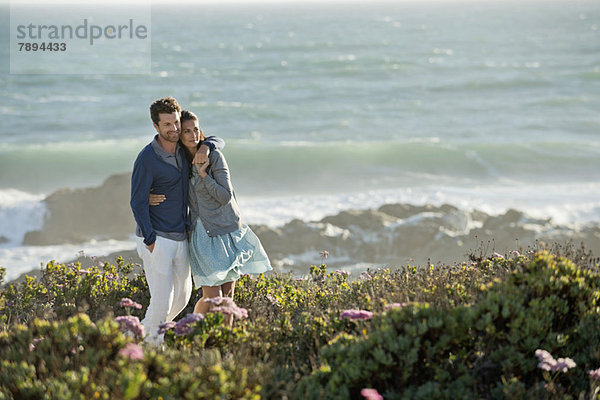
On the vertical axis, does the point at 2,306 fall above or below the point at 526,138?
below

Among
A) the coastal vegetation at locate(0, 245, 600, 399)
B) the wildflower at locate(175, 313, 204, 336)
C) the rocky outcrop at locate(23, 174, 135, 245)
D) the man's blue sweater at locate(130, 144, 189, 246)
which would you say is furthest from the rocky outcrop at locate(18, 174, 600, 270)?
the wildflower at locate(175, 313, 204, 336)

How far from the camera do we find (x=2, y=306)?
6125 millimetres

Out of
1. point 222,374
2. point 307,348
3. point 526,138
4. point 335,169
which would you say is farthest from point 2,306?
point 526,138

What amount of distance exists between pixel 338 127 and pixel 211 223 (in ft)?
97.7

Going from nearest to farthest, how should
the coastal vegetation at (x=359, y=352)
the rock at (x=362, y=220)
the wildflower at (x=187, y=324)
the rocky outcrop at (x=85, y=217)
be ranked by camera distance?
1. the coastal vegetation at (x=359, y=352)
2. the wildflower at (x=187, y=324)
3. the rock at (x=362, y=220)
4. the rocky outcrop at (x=85, y=217)

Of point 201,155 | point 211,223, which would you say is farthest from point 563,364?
point 201,155

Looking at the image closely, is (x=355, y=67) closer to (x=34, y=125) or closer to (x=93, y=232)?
(x=34, y=125)

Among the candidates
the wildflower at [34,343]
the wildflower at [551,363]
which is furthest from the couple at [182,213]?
the wildflower at [551,363]

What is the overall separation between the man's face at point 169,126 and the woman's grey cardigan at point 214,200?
0.31m

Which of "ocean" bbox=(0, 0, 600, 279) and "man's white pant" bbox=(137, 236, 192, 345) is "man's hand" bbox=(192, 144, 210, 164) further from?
"ocean" bbox=(0, 0, 600, 279)

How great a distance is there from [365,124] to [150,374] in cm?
3230

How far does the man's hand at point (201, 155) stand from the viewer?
5.14m

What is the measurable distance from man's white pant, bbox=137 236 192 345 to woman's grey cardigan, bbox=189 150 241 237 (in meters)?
0.27

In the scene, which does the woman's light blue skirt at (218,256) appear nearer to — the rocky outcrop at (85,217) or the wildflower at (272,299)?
the wildflower at (272,299)
